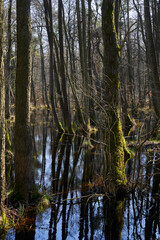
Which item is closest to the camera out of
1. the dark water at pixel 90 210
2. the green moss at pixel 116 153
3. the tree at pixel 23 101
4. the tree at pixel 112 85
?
the dark water at pixel 90 210

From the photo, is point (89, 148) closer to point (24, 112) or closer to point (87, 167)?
point (87, 167)

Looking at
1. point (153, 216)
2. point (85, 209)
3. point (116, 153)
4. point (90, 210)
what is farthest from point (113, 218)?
point (116, 153)

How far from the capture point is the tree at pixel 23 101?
5.23 m

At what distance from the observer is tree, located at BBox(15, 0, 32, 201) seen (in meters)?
5.23

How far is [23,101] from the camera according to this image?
17.4 ft

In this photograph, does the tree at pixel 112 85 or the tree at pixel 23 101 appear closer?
the tree at pixel 23 101

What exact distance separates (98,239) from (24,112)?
2829mm

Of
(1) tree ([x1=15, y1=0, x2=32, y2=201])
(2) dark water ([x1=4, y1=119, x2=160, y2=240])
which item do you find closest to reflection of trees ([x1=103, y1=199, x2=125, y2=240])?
(2) dark water ([x1=4, y1=119, x2=160, y2=240])

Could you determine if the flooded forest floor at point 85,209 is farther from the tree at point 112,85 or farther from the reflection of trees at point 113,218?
the tree at point 112,85

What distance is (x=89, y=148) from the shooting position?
12102mm

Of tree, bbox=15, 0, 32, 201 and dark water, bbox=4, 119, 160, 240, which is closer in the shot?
dark water, bbox=4, 119, 160, 240

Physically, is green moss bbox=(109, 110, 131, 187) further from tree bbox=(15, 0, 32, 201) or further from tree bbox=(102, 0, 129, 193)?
tree bbox=(15, 0, 32, 201)

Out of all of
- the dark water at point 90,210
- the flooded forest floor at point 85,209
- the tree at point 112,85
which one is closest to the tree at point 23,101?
the flooded forest floor at point 85,209

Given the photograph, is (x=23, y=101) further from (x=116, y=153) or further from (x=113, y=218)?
(x=113, y=218)
